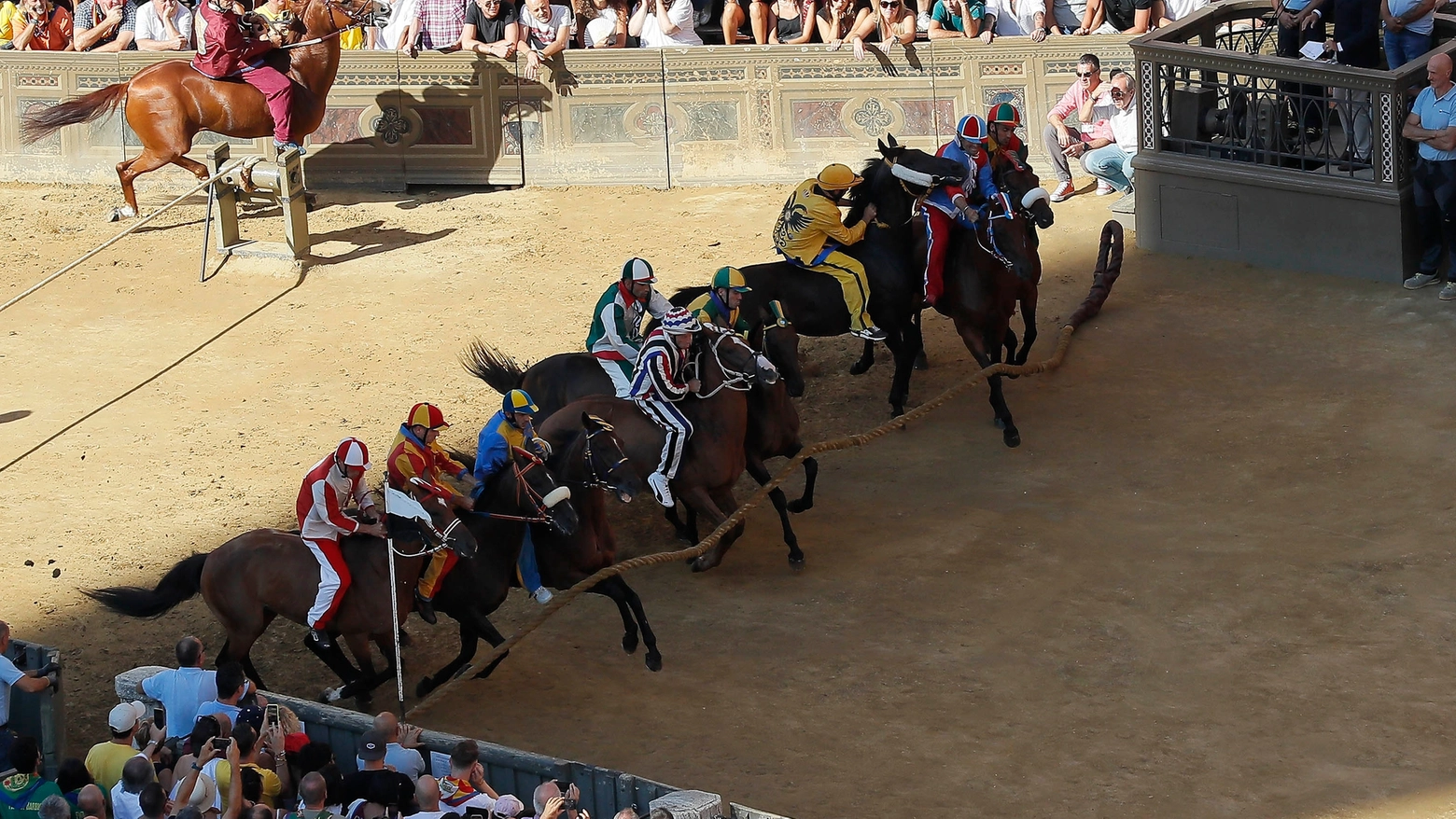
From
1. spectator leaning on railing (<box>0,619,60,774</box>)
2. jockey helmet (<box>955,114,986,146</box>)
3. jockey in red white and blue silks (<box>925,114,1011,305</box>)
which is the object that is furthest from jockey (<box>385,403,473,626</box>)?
jockey helmet (<box>955,114,986,146</box>)

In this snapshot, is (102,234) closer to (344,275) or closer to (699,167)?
A: (344,275)

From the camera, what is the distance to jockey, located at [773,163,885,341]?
13.9 metres

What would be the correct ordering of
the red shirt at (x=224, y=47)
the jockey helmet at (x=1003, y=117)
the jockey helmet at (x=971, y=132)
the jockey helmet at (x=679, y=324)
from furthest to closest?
1. the red shirt at (x=224, y=47)
2. the jockey helmet at (x=1003, y=117)
3. the jockey helmet at (x=971, y=132)
4. the jockey helmet at (x=679, y=324)

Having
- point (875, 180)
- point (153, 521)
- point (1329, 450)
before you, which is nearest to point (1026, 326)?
point (875, 180)

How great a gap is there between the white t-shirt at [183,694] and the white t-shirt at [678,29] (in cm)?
1275

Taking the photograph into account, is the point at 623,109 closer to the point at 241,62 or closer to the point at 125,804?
the point at 241,62

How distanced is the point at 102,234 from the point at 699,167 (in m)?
7.06

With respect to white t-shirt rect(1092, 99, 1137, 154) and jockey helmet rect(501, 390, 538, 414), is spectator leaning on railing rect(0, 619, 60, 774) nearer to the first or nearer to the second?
jockey helmet rect(501, 390, 538, 414)

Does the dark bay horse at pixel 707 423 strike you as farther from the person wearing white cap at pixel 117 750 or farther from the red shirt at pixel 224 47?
the red shirt at pixel 224 47

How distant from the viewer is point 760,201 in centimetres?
1981

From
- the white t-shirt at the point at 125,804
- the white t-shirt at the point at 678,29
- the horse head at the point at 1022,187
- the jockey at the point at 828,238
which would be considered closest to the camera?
the white t-shirt at the point at 125,804

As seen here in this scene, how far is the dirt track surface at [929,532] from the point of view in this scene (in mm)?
9695

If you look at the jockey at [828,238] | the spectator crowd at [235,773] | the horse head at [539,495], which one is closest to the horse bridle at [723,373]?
the horse head at [539,495]

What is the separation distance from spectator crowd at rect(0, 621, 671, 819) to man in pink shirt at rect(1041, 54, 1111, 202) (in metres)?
12.0
